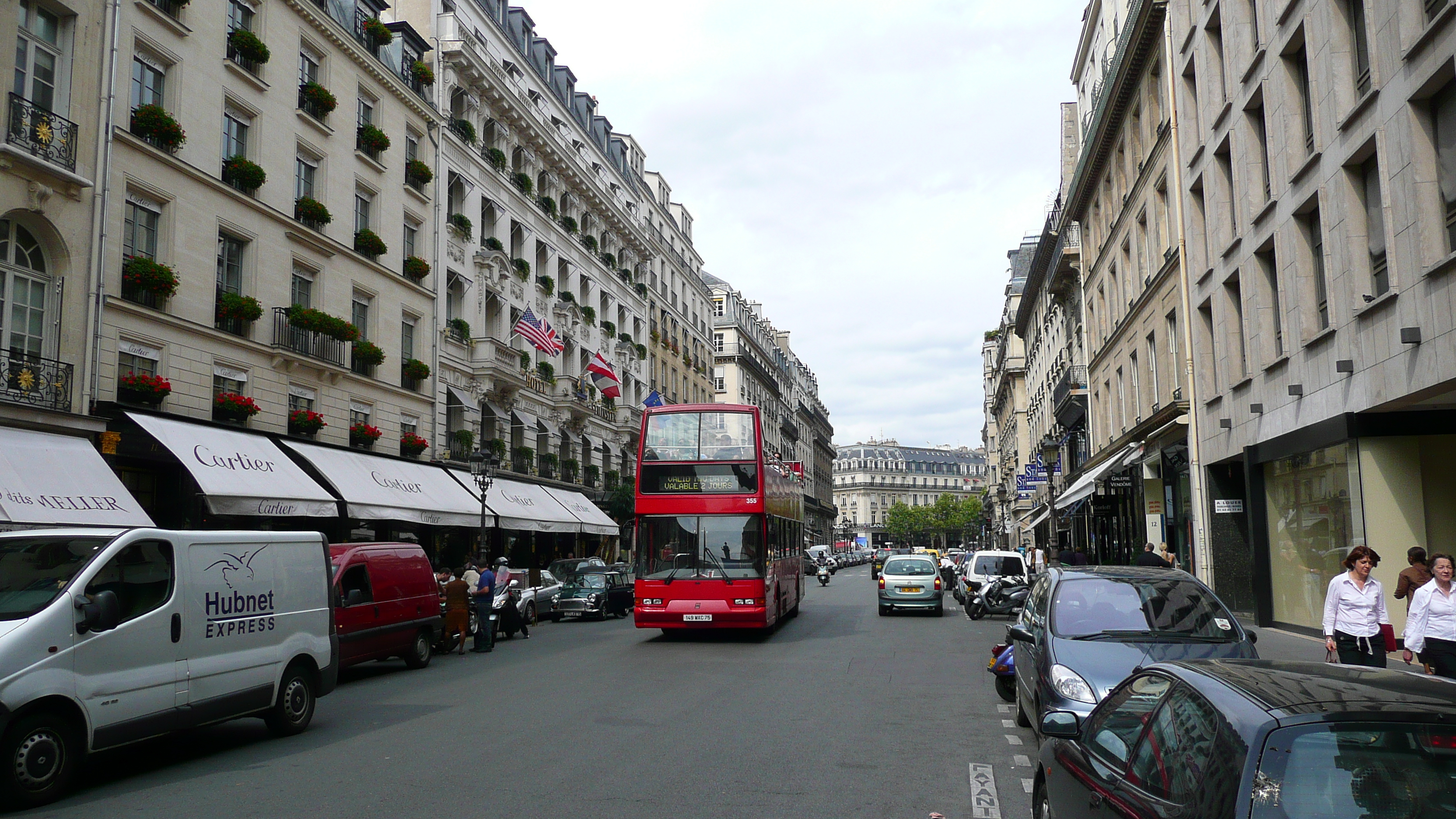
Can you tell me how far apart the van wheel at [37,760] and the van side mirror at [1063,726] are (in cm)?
680

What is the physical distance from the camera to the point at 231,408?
22.6 meters

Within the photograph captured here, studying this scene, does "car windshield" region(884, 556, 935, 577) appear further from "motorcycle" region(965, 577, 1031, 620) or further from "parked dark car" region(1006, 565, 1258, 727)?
"parked dark car" region(1006, 565, 1258, 727)

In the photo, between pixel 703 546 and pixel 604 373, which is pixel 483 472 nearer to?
pixel 703 546

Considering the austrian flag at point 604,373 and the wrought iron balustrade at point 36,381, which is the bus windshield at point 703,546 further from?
the austrian flag at point 604,373

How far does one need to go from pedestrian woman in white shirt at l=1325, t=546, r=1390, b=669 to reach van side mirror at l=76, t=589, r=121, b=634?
34.3 ft

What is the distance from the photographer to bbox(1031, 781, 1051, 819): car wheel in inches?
218

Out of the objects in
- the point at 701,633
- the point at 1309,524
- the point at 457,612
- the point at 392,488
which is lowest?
the point at 701,633

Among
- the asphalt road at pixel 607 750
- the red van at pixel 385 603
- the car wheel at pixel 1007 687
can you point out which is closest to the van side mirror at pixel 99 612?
the asphalt road at pixel 607 750

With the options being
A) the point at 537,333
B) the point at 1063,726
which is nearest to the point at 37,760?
the point at 1063,726

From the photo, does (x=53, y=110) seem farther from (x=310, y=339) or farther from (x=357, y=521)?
(x=357, y=521)

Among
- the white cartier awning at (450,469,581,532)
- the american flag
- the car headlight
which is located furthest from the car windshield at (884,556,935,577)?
the car headlight

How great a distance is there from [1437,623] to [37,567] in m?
11.6

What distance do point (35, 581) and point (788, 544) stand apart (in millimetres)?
17570

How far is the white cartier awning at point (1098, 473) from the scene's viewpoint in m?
31.2
